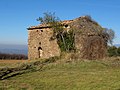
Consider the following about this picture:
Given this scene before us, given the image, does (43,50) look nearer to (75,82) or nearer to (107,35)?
(107,35)

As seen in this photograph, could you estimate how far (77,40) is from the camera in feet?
110

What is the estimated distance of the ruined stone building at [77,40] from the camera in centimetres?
3375

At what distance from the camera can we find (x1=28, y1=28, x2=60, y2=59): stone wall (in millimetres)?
34656

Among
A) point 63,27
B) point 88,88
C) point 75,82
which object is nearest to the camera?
point 88,88

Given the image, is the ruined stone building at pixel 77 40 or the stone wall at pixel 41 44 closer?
the ruined stone building at pixel 77 40

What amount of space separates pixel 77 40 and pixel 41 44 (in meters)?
5.63

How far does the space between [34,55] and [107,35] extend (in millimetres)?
11486

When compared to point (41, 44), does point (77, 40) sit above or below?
above

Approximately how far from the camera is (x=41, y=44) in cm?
3594

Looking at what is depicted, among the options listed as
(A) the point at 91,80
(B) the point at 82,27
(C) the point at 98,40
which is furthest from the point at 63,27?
(A) the point at 91,80

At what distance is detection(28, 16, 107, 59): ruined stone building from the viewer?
3375 cm

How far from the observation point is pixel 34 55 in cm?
3719

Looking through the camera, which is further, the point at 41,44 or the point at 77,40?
the point at 41,44

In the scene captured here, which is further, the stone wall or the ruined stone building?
the stone wall
